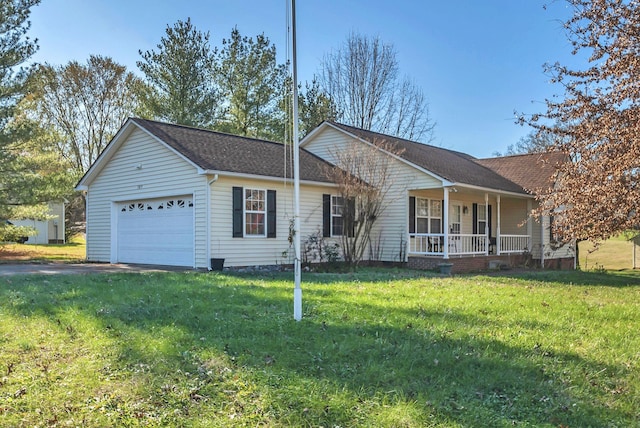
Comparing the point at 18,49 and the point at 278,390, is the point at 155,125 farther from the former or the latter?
the point at 278,390

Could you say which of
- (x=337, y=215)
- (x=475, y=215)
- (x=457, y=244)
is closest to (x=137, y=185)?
(x=337, y=215)

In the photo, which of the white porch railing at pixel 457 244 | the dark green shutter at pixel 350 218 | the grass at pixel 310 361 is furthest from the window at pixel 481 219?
the grass at pixel 310 361

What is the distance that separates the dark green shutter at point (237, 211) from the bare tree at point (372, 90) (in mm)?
18456

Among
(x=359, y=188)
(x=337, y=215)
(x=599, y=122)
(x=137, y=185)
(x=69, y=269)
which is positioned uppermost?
(x=599, y=122)

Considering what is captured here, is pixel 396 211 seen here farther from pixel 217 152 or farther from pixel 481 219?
pixel 217 152

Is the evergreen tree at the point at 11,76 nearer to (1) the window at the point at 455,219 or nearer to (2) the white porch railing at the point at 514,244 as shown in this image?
(1) the window at the point at 455,219

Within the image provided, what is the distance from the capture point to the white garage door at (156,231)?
15.4 m

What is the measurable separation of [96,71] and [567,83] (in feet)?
98.7

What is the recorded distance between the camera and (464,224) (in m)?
21.9

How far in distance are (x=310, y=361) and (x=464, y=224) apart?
702 inches

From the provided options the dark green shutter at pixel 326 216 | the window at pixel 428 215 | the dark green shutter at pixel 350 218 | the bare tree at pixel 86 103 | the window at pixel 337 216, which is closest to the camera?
the dark green shutter at pixel 350 218

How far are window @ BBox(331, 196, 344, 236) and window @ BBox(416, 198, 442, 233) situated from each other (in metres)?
3.22

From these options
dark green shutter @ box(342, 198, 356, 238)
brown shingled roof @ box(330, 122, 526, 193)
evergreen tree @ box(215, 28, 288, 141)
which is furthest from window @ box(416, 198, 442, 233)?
evergreen tree @ box(215, 28, 288, 141)

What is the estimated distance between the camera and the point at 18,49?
783 inches
